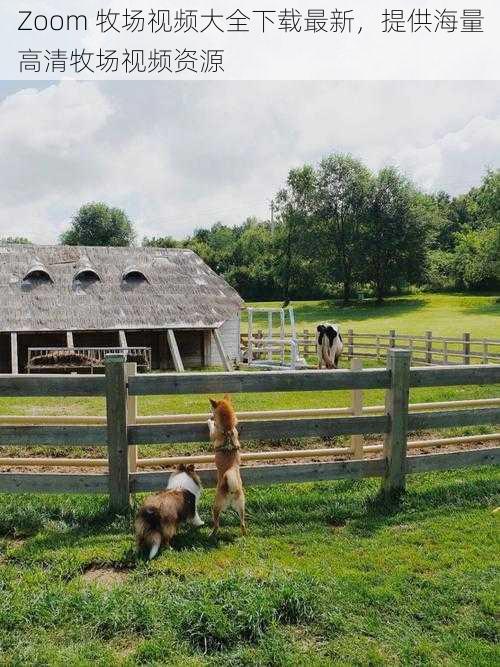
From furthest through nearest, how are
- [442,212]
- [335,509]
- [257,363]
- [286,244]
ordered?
[442,212]
[286,244]
[257,363]
[335,509]

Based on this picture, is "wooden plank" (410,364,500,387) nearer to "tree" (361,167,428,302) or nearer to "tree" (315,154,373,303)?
"tree" (361,167,428,302)

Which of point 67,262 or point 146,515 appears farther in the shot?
point 67,262

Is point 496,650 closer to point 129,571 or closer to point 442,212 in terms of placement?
point 129,571

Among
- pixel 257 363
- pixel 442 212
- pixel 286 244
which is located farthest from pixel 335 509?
pixel 442 212

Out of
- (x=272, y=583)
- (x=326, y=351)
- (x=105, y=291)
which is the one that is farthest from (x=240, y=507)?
(x=105, y=291)

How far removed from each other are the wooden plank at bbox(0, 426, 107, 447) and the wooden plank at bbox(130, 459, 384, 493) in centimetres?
49

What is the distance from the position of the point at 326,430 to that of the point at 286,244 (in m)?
53.7

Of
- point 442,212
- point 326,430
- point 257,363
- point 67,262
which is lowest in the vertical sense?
point 257,363

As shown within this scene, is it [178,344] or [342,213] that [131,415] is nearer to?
[178,344]

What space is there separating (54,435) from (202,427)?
1.31 metres

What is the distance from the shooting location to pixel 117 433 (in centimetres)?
507

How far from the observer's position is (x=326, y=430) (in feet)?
17.7

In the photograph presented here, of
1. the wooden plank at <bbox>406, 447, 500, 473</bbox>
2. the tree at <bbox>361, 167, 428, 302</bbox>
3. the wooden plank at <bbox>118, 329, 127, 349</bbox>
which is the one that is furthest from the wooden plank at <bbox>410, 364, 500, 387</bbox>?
the tree at <bbox>361, 167, 428, 302</bbox>

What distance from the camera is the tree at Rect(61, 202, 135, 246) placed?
7919 cm
